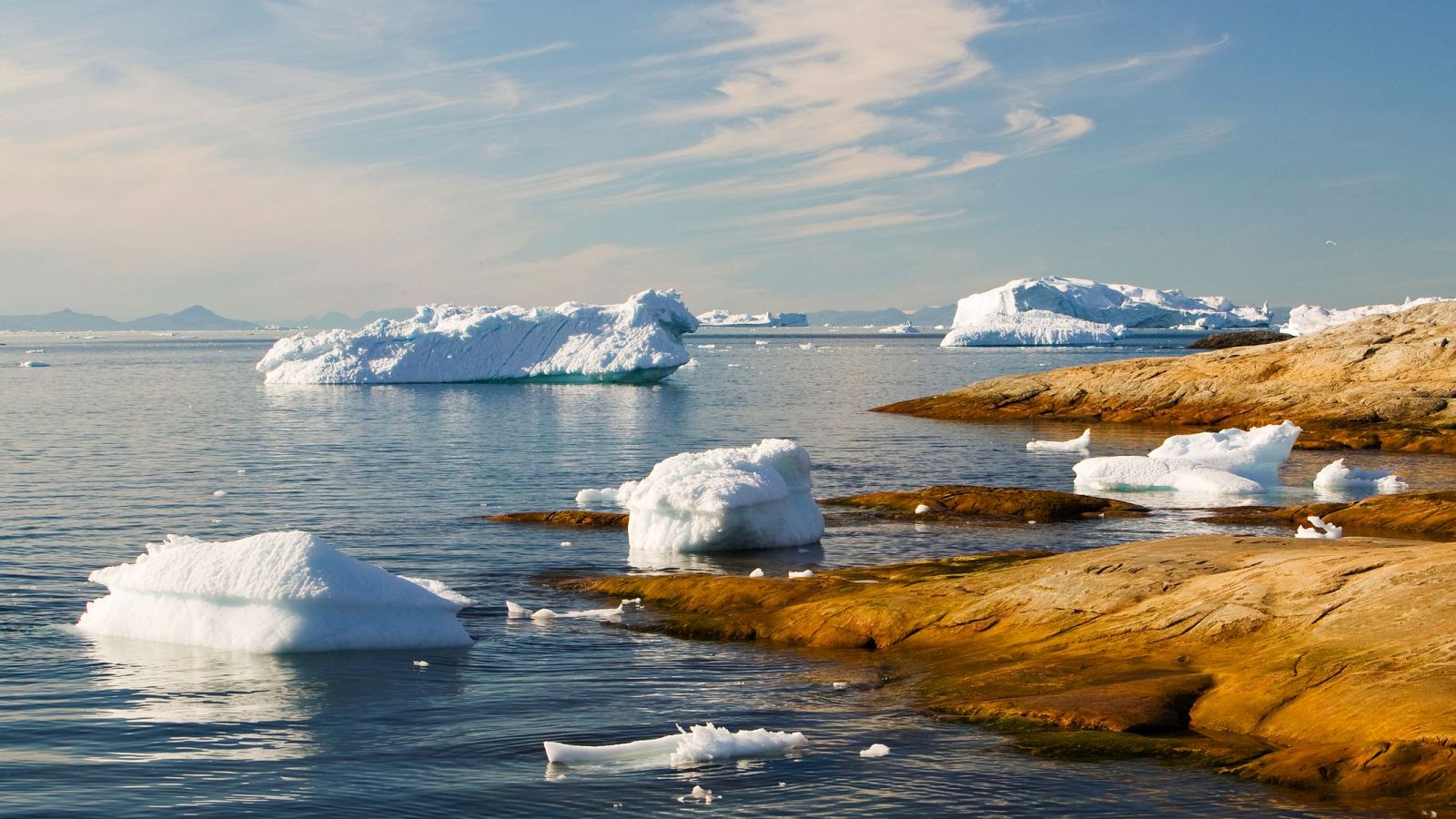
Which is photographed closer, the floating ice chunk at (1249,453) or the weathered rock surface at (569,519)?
the weathered rock surface at (569,519)

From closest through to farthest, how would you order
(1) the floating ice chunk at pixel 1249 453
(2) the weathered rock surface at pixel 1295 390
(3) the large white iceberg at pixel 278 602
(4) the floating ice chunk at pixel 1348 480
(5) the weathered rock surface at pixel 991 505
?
1. (3) the large white iceberg at pixel 278 602
2. (5) the weathered rock surface at pixel 991 505
3. (4) the floating ice chunk at pixel 1348 480
4. (1) the floating ice chunk at pixel 1249 453
5. (2) the weathered rock surface at pixel 1295 390

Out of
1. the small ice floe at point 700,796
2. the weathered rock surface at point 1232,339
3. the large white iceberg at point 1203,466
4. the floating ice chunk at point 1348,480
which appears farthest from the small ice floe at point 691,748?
the weathered rock surface at point 1232,339

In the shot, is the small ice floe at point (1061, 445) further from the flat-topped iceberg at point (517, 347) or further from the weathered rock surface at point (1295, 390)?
the flat-topped iceberg at point (517, 347)

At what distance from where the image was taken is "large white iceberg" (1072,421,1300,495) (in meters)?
28.0

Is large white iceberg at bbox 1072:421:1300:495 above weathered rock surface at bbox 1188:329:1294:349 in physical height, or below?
below

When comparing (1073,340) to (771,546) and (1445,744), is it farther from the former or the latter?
(1445,744)

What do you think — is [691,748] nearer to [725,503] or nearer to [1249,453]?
[725,503]

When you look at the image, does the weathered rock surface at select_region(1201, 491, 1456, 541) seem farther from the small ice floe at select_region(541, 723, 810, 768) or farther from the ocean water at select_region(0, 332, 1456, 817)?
the small ice floe at select_region(541, 723, 810, 768)

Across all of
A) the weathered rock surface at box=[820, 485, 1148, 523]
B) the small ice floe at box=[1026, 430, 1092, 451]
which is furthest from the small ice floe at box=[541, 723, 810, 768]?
the small ice floe at box=[1026, 430, 1092, 451]

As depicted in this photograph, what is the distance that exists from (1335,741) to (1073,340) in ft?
467

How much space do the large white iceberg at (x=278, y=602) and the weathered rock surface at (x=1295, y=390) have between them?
32538 millimetres

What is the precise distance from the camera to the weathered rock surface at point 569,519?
22.9 meters

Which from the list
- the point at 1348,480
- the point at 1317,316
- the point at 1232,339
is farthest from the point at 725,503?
the point at 1317,316

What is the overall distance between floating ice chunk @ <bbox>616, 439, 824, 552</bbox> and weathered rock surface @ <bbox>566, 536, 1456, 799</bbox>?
4147 mm
